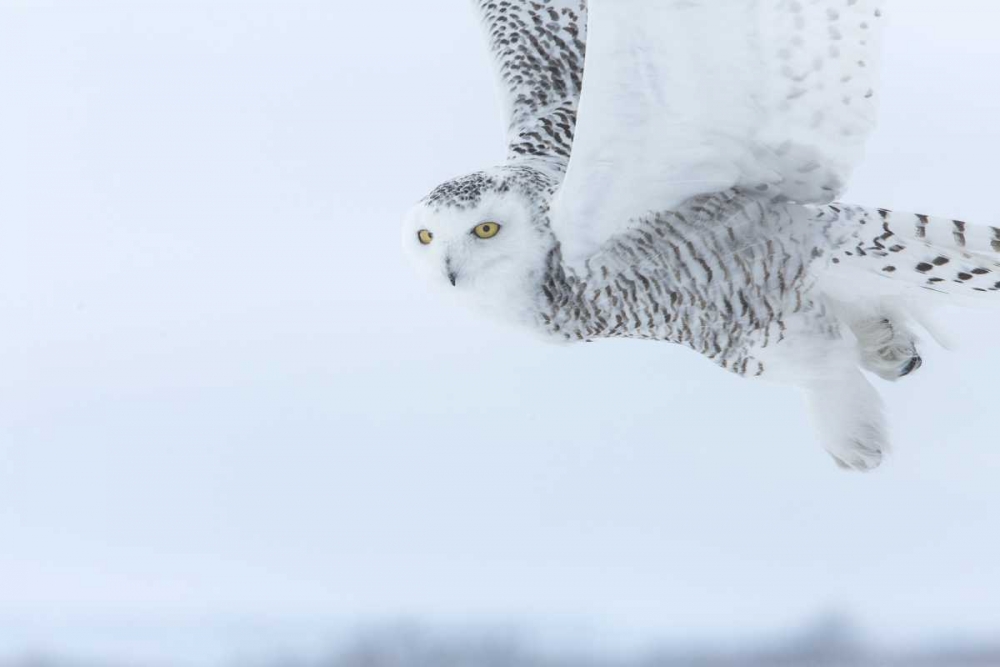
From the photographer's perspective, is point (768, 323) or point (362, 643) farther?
point (362, 643)

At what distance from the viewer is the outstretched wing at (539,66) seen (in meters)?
1.81

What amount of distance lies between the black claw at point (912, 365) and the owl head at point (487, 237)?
0.67 metres

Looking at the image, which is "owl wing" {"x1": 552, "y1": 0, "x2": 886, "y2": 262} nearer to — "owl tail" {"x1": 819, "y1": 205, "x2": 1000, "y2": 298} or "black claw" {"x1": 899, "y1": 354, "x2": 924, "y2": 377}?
"owl tail" {"x1": 819, "y1": 205, "x2": 1000, "y2": 298}

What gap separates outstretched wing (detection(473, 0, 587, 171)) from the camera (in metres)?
1.81

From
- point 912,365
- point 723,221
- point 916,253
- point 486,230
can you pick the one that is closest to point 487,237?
point 486,230

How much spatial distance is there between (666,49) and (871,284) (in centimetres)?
57

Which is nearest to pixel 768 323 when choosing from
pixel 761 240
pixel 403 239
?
pixel 761 240

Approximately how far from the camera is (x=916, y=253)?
1.50m

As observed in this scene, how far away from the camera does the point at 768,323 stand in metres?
1.59

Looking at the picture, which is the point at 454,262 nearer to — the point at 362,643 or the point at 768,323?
the point at 768,323

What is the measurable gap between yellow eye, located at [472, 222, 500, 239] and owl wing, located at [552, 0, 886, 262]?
0.30 feet

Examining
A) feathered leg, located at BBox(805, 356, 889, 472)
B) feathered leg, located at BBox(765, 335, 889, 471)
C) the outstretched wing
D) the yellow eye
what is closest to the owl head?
the yellow eye

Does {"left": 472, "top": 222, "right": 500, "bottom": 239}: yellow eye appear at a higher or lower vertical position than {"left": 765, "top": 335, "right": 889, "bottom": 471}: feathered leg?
higher

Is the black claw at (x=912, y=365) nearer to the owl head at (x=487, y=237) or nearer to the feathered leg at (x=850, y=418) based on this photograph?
the feathered leg at (x=850, y=418)
